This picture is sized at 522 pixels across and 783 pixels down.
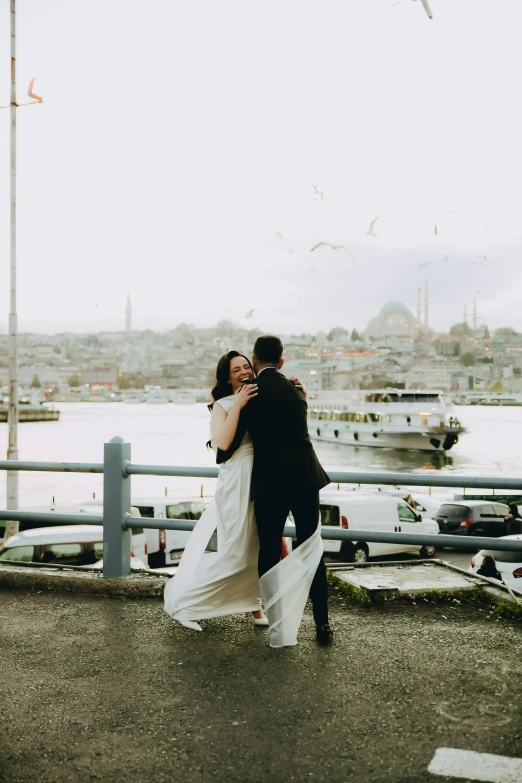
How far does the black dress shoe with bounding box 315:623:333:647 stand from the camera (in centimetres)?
421

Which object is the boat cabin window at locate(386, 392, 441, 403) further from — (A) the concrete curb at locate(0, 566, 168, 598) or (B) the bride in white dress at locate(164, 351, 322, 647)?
(B) the bride in white dress at locate(164, 351, 322, 647)

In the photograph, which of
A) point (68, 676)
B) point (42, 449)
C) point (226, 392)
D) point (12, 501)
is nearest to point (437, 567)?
point (226, 392)

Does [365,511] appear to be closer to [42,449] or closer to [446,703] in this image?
[446,703]

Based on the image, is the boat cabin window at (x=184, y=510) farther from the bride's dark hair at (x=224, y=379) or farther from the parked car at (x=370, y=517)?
the bride's dark hair at (x=224, y=379)

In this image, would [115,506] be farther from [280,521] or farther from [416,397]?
[416,397]

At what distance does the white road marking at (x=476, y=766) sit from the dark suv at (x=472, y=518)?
2220 centimetres

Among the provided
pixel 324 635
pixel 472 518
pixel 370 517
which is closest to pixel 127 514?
pixel 324 635

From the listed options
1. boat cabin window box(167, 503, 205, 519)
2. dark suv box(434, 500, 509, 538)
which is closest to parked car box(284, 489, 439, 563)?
dark suv box(434, 500, 509, 538)

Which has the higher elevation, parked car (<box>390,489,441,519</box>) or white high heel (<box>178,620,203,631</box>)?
white high heel (<box>178,620,203,631</box>)

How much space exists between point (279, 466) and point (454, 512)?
22145mm

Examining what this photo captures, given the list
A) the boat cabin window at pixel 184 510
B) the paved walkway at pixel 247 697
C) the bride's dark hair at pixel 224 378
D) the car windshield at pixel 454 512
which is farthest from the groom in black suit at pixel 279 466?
the car windshield at pixel 454 512

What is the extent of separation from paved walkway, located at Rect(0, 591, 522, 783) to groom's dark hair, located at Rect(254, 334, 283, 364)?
1.62m

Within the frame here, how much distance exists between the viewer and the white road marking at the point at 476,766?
268cm

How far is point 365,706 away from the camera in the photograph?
3322 mm
